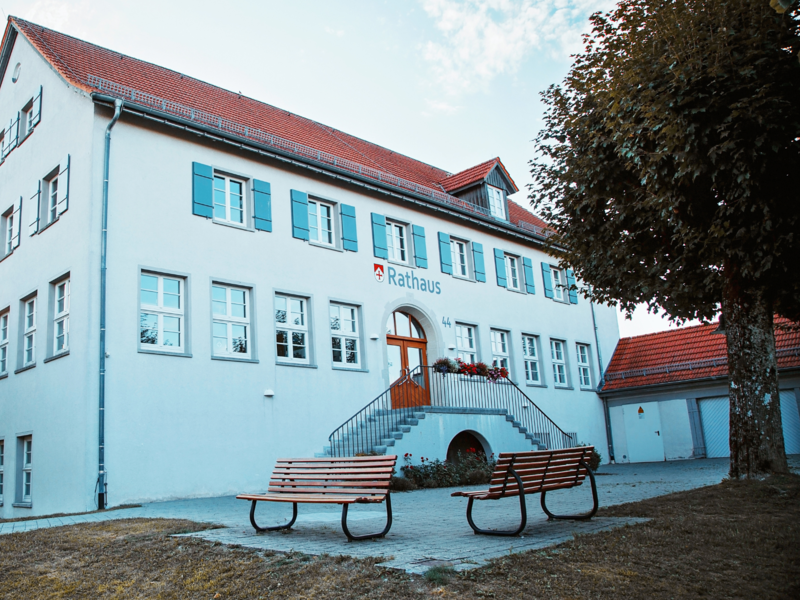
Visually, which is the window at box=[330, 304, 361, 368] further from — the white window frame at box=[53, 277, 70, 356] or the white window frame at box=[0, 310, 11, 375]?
the white window frame at box=[0, 310, 11, 375]

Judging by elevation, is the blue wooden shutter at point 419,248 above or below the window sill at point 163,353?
above

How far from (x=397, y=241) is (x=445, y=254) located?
5.58ft

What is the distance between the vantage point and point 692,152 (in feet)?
29.8

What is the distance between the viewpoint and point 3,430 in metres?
15.5

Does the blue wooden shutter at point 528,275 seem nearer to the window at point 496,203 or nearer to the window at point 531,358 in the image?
the window at point 531,358

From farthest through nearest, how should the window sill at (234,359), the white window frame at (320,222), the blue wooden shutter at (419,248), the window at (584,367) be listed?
the window at (584,367) < the blue wooden shutter at (419,248) < the white window frame at (320,222) < the window sill at (234,359)

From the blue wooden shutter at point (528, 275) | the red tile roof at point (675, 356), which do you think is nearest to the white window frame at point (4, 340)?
the blue wooden shutter at point (528, 275)

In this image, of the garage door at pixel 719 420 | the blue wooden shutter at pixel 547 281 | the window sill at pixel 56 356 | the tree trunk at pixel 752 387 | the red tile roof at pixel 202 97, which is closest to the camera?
the tree trunk at pixel 752 387

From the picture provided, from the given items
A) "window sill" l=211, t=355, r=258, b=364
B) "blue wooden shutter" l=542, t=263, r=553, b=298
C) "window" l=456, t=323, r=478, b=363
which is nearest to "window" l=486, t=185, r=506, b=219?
"blue wooden shutter" l=542, t=263, r=553, b=298

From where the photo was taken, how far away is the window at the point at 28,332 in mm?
15203

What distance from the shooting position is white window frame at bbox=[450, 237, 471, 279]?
20998 mm

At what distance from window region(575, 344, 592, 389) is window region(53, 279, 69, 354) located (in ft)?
55.6

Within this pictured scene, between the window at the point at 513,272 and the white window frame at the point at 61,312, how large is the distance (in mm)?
13331

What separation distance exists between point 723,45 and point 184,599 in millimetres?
8633
